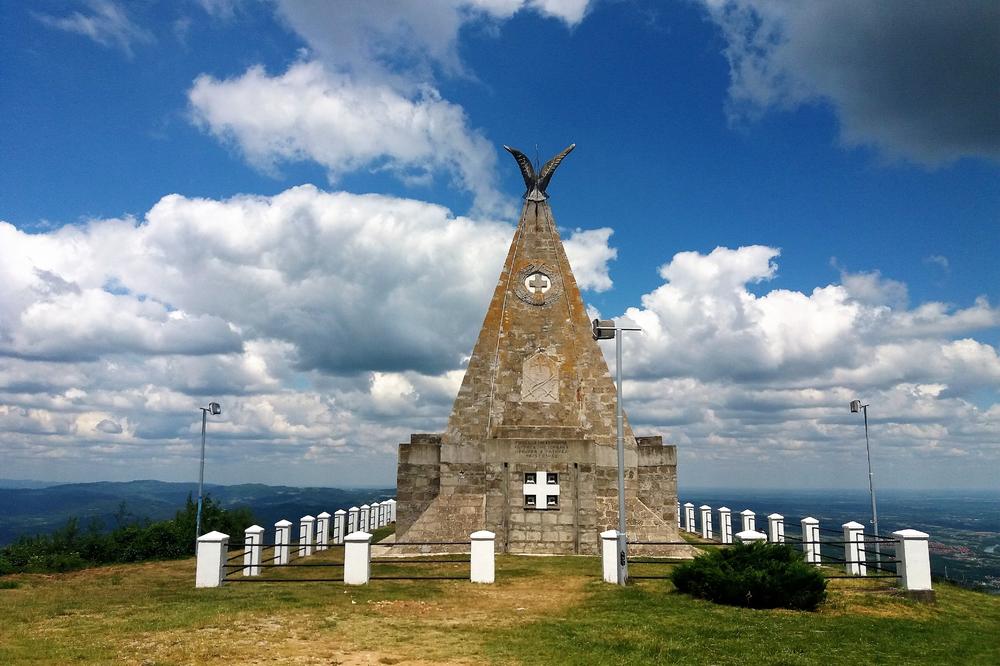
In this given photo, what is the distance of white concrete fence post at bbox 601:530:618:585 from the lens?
14727mm

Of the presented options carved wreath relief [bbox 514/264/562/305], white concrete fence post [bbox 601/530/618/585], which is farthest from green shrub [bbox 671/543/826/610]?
carved wreath relief [bbox 514/264/562/305]

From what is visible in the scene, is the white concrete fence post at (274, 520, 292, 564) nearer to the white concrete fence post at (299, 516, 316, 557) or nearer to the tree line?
the white concrete fence post at (299, 516, 316, 557)

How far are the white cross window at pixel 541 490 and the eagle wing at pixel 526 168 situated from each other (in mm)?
12262

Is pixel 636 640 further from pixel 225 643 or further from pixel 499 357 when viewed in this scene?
pixel 499 357

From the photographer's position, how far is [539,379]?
24578 millimetres

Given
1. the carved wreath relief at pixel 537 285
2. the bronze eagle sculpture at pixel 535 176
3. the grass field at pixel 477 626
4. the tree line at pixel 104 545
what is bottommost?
the tree line at pixel 104 545

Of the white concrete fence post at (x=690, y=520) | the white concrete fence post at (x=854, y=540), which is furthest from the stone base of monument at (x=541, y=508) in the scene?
the white concrete fence post at (x=690, y=520)

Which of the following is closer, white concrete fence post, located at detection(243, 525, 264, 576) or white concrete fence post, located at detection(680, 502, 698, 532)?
white concrete fence post, located at detection(243, 525, 264, 576)

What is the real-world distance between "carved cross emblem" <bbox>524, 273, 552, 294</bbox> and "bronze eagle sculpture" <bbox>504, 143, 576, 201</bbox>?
11.5 ft

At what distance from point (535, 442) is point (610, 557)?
23.3 feet

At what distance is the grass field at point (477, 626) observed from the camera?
9.04 m

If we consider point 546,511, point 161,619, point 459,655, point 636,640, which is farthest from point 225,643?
point 546,511

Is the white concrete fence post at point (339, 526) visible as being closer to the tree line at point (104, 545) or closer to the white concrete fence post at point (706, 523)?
the tree line at point (104, 545)

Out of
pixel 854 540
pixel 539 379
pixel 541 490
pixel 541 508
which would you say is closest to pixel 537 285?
pixel 539 379
